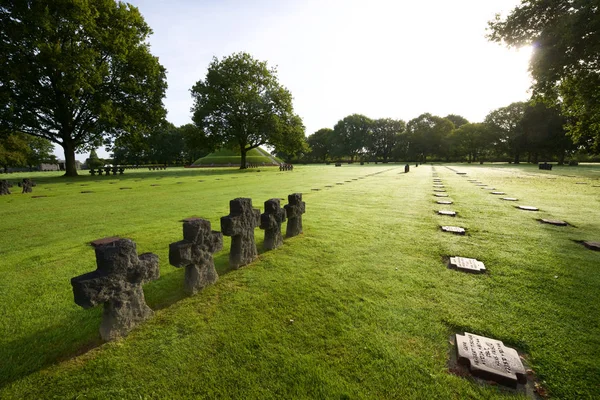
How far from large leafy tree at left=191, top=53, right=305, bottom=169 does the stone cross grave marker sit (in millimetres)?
31338

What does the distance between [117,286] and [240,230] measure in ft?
5.16

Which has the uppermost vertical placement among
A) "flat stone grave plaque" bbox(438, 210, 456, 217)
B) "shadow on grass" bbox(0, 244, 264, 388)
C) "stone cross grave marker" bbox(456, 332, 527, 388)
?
"flat stone grave plaque" bbox(438, 210, 456, 217)

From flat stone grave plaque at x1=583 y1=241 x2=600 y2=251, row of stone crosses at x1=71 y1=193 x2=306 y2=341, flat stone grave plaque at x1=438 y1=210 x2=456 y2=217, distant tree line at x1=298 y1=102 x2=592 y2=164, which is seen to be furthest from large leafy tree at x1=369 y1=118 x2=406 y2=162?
row of stone crosses at x1=71 y1=193 x2=306 y2=341

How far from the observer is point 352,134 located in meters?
84.6

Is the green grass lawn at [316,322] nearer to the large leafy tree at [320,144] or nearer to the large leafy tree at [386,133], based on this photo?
the large leafy tree at [320,144]

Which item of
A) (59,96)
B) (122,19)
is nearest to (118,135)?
(59,96)

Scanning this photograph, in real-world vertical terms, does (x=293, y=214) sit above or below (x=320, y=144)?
below

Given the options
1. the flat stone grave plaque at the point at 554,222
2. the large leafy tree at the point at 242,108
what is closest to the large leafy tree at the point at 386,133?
the large leafy tree at the point at 242,108

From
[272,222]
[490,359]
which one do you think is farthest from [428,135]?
[490,359]

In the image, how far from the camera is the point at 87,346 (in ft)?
6.84

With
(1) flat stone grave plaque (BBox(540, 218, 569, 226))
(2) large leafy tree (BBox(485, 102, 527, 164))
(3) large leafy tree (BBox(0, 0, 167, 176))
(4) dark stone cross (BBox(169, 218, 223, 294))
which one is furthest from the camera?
(2) large leafy tree (BBox(485, 102, 527, 164))

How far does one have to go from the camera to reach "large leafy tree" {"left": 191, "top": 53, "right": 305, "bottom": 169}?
103 ft

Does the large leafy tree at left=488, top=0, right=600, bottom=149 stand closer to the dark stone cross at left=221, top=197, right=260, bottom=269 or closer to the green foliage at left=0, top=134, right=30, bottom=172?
the dark stone cross at left=221, top=197, right=260, bottom=269

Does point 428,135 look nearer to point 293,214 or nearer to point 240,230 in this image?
point 293,214
